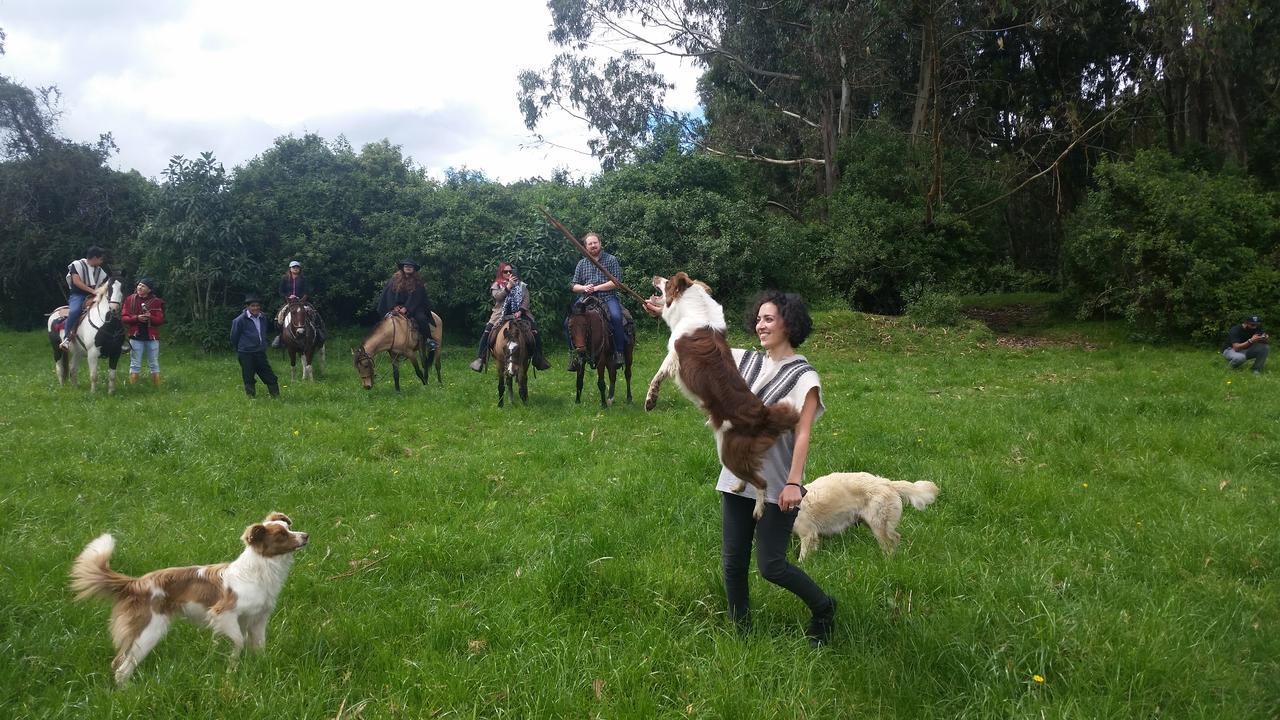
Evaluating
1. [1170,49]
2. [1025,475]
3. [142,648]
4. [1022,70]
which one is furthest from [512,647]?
[1022,70]

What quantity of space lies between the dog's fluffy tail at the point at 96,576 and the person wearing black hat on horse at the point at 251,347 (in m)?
8.76

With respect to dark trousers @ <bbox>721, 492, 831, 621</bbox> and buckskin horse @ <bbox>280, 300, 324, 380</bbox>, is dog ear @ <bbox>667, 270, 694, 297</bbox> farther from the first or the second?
buckskin horse @ <bbox>280, 300, 324, 380</bbox>

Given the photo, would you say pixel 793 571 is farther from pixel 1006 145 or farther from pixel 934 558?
pixel 1006 145

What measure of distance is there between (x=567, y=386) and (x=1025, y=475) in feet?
27.8

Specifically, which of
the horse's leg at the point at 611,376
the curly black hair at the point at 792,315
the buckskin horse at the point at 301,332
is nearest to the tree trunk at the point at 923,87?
the horse's leg at the point at 611,376

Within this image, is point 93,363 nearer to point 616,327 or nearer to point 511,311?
point 511,311

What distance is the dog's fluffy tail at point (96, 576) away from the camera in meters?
3.51

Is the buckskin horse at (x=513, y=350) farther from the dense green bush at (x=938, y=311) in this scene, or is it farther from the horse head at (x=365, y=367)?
the dense green bush at (x=938, y=311)

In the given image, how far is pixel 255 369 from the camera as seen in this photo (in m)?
11.9

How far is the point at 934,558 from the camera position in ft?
16.2

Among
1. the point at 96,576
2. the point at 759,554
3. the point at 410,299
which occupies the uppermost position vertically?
the point at 410,299

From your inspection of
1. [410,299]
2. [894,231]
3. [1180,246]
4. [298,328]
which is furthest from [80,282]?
[1180,246]

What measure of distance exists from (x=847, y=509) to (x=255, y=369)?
10.4 meters

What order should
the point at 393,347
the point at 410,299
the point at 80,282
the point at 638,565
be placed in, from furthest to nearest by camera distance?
1. the point at 410,299
2. the point at 393,347
3. the point at 80,282
4. the point at 638,565
